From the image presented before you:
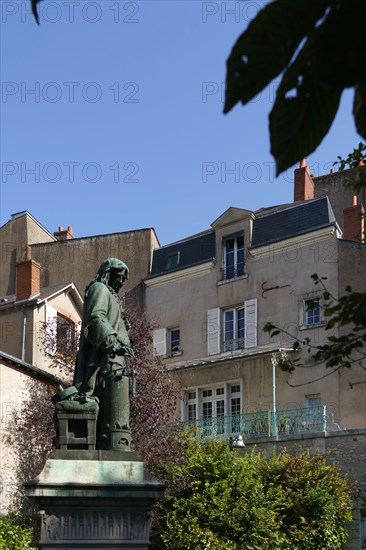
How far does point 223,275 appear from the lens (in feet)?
117

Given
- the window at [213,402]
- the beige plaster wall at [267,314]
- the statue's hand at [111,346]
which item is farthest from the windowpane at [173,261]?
the statue's hand at [111,346]

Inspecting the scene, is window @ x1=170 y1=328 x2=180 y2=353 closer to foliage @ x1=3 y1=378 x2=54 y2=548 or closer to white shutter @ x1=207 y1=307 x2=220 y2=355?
white shutter @ x1=207 y1=307 x2=220 y2=355

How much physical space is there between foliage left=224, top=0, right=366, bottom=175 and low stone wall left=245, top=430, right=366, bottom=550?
23.4 meters

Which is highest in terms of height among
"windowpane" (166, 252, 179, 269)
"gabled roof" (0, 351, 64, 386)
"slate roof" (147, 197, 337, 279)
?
A: "slate roof" (147, 197, 337, 279)

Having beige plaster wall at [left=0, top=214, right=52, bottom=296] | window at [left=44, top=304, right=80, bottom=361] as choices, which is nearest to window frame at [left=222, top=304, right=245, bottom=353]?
window at [left=44, top=304, right=80, bottom=361]

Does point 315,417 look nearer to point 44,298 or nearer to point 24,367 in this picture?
point 24,367

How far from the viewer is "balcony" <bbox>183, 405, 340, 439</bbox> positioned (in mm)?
27422

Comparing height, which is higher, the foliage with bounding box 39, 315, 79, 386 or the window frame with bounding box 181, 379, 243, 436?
the foliage with bounding box 39, 315, 79, 386

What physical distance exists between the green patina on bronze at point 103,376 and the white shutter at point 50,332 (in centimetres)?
2057

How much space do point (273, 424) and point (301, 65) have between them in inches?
1070

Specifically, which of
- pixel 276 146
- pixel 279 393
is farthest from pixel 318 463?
pixel 276 146

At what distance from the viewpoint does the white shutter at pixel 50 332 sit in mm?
30750

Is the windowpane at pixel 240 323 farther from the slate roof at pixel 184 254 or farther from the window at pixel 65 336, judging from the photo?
the window at pixel 65 336

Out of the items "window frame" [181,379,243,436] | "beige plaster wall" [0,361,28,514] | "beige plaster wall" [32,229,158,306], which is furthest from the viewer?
"beige plaster wall" [32,229,158,306]
